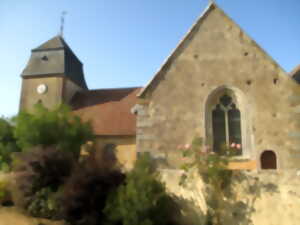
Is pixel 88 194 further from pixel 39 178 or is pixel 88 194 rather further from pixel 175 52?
pixel 175 52

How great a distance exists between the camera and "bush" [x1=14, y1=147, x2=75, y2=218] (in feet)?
26.5

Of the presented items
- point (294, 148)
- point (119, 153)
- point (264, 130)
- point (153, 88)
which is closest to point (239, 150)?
point (264, 130)

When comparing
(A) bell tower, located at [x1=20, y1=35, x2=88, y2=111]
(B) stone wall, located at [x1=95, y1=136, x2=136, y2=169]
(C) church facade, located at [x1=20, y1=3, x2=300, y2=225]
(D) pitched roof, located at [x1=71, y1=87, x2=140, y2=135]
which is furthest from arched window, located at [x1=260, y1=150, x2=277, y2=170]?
(A) bell tower, located at [x1=20, y1=35, x2=88, y2=111]

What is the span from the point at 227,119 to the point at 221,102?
0.71 metres

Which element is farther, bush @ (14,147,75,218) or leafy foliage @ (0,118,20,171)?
leafy foliage @ (0,118,20,171)

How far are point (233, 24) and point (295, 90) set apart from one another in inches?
138

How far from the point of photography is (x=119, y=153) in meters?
13.7

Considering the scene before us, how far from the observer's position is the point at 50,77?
1839cm

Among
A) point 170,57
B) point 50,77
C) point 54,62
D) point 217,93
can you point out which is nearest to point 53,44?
point 54,62

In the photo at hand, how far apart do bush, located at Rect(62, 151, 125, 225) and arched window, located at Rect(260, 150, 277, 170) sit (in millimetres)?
5072

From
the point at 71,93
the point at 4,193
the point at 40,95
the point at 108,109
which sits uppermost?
the point at 71,93

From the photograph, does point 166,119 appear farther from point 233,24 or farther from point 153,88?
point 233,24

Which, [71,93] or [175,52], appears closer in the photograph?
A: [175,52]

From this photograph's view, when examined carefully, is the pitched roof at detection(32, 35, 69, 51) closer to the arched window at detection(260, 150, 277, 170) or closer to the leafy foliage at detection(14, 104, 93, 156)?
the leafy foliage at detection(14, 104, 93, 156)
